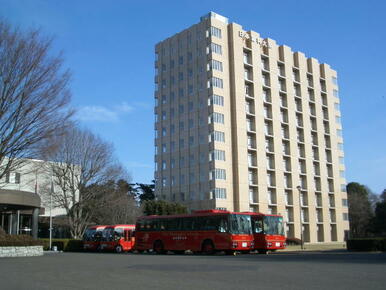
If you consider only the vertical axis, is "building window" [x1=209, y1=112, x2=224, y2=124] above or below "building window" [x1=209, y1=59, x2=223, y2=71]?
below

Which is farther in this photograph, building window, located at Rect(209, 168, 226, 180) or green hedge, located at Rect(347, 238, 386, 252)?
building window, located at Rect(209, 168, 226, 180)

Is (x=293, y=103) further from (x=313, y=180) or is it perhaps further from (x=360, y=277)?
(x=360, y=277)

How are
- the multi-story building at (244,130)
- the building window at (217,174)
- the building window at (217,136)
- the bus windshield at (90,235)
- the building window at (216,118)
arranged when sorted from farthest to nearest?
the multi-story building at (244,130), the building window at (216,118), the building window at (217,136), the building window at (217,174), the bus windshield at (90,235)

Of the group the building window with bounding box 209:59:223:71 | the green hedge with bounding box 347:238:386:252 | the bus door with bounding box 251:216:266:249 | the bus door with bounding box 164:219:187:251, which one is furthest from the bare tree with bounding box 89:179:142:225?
the green hedge with bounding box 347:238:386:252

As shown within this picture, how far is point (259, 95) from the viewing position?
225 feet

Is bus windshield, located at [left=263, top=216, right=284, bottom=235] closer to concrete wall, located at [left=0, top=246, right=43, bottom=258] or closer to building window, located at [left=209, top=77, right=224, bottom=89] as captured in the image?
concrete wall, located at [left=0, top=246, right=43, bottom=258]

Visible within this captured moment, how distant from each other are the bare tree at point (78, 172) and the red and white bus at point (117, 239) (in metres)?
7.04

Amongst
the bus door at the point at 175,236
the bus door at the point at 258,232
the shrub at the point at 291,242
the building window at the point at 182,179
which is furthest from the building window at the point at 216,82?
the bus door at the point at 258,232

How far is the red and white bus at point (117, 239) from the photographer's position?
39312 mm

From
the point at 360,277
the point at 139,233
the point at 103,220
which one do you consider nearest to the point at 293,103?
the point at 103,220

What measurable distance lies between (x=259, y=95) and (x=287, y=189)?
15.5m

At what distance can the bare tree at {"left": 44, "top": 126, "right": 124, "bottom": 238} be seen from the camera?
44875 mm

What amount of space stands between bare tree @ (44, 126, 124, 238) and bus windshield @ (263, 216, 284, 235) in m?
21.2

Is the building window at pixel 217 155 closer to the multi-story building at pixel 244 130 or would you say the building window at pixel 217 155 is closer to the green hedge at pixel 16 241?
the multi-story building at pixel 244 130
